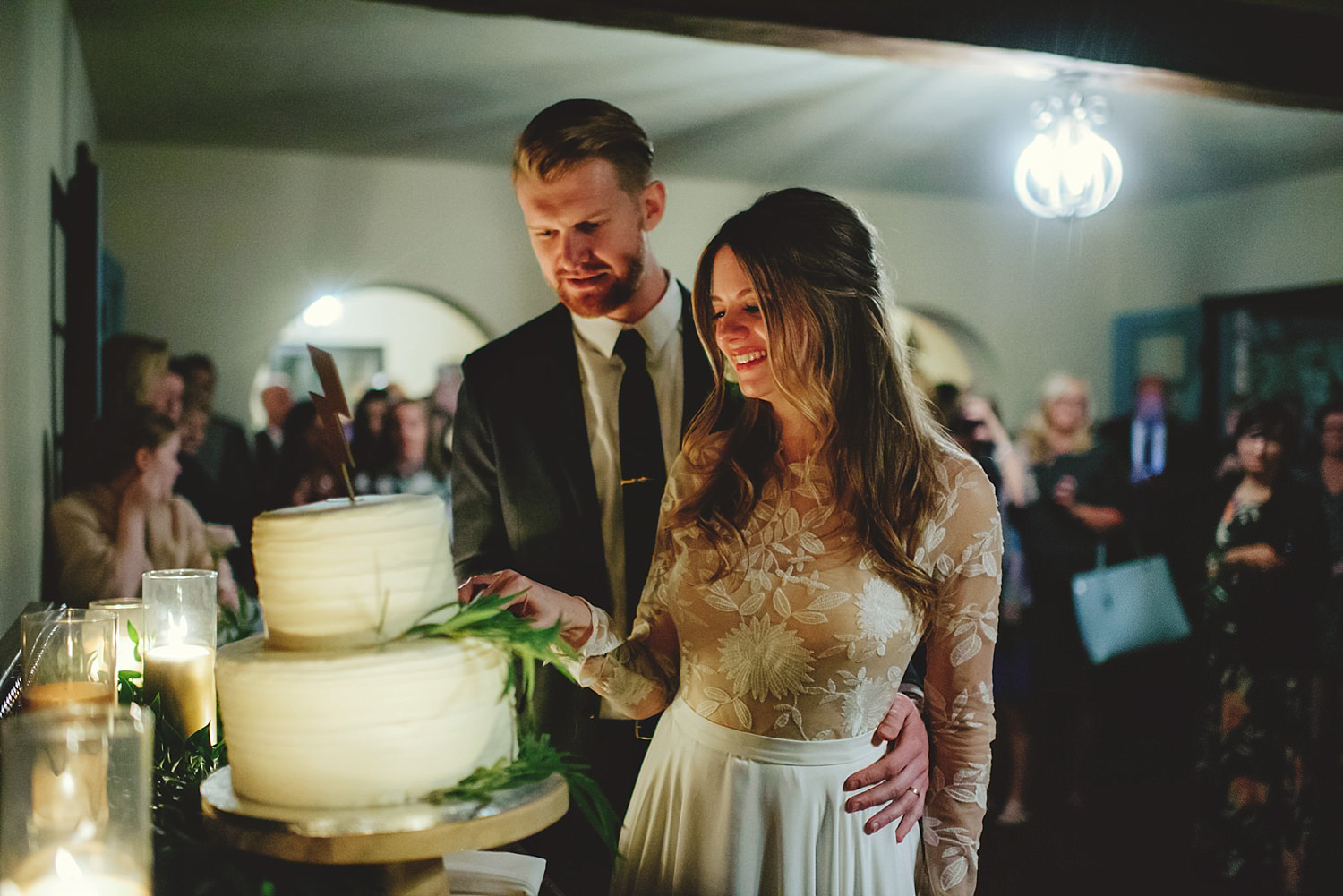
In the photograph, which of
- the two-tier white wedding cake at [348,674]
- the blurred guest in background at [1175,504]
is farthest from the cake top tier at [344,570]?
the blurred guest in background at [1175,504]

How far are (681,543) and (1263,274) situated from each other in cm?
747

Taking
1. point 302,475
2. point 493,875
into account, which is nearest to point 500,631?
point 493,875

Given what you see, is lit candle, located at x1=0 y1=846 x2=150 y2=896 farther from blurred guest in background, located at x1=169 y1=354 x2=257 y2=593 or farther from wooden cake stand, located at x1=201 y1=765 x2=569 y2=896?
blurred guest in background, located at x1=169 y1=354 x2=257 y2=593

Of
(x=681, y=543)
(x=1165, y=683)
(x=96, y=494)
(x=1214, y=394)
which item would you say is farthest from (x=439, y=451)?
(x=1214, y=394)

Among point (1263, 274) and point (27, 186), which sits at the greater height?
point (1263, 274)

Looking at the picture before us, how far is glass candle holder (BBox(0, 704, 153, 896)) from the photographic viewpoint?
89 centimetres

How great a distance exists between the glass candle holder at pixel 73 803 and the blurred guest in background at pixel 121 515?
230cm

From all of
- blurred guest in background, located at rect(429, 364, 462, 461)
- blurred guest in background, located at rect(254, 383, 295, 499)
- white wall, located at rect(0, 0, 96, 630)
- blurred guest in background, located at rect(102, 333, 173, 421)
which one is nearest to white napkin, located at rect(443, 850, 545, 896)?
white wall, located at rect(0, 0, 96, 630)

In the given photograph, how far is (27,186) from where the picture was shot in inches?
106

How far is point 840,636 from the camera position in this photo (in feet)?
5.29

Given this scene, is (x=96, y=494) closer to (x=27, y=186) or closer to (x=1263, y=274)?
(x=27, y=186)

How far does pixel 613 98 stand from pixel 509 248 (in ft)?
6.28

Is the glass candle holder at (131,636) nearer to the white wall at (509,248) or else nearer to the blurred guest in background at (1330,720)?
the blurred guest in background at (1330,720)

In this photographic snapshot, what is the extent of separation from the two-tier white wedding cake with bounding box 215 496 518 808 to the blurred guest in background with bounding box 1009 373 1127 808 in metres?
4.25
